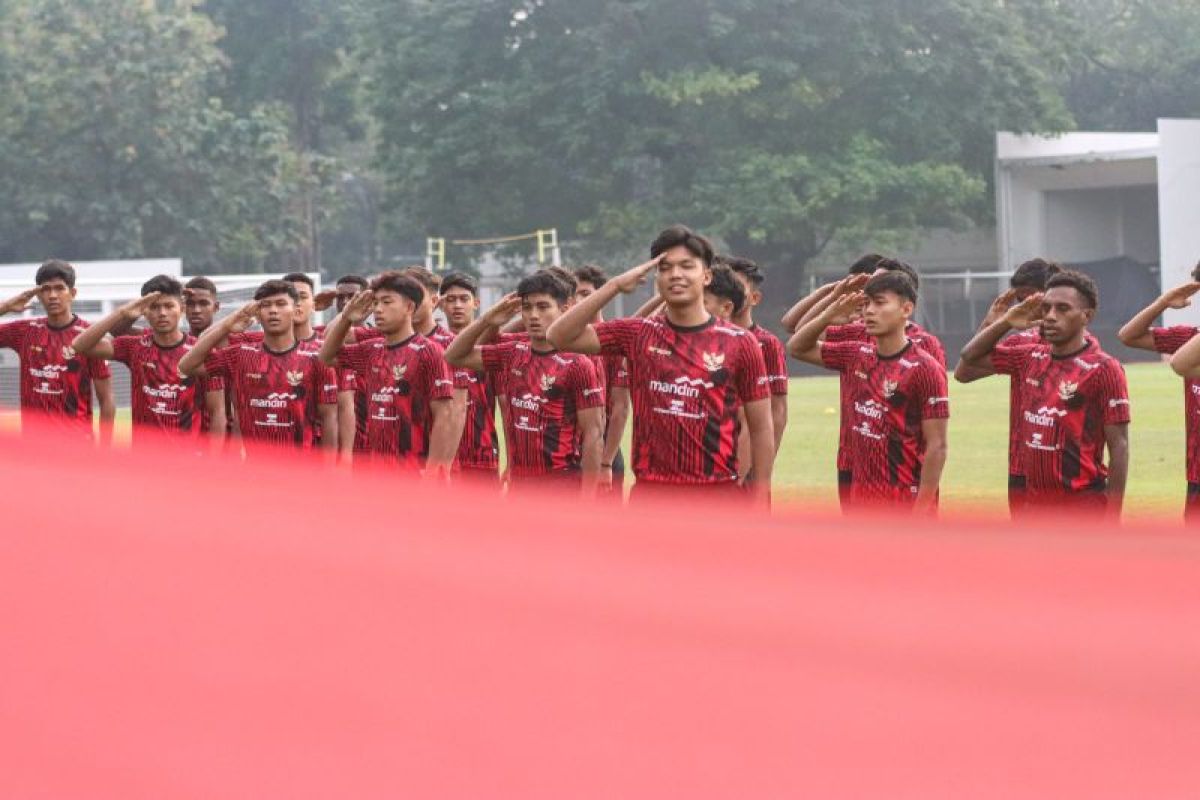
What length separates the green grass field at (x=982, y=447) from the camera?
18.6 meters

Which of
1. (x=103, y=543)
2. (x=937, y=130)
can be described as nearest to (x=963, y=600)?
(x=103, y=543)

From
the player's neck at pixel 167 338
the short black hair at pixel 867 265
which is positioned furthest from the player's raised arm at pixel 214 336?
the short black hair at pixel 867 265

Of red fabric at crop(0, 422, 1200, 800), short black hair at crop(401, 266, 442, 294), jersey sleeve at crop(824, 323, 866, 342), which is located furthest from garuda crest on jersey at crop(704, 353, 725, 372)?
red fabric at crop(0, 422, 1200, 800)

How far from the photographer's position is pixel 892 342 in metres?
10.4

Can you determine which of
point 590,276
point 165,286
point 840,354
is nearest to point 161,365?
point 165,286

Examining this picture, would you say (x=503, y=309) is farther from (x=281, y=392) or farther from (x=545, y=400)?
(x=281, y=392)

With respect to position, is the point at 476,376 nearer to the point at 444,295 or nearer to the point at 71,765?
the point at 444,295

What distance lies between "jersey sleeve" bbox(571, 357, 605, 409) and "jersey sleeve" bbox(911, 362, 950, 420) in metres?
1.90

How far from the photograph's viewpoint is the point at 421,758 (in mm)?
2812

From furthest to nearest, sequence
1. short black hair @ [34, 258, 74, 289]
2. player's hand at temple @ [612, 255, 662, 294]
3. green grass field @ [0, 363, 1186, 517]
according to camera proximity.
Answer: green grass field @ [0, 363, 1186, 517]
short black hair @ [34, 258, 74, 289]
player's hand at temple @ [612, 255, 662, 294]

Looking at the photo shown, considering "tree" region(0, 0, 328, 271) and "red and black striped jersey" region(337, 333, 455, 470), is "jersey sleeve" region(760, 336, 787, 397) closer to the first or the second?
"red and black striped jersey" region(337, 333, 455, 470)

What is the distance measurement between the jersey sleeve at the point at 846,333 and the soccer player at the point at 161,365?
3.88 m

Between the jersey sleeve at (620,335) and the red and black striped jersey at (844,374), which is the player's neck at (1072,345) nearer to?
the red and black striped jersey at (844,374)

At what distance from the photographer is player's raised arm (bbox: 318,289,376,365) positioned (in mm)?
12008
